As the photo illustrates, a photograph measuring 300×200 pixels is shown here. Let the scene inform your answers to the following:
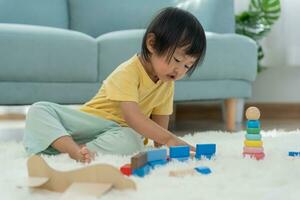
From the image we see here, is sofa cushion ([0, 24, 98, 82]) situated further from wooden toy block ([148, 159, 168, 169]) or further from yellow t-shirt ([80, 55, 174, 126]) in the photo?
wooden toy block ([148, 159, 168, 169])

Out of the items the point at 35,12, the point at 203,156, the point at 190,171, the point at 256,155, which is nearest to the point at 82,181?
the point at 190,171

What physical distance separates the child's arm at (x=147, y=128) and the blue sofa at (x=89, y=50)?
718 millimetres

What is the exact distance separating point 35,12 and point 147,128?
4.60 ft

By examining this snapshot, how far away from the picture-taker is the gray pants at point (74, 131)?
47.6 inches

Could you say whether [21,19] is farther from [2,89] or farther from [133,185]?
[133,185]

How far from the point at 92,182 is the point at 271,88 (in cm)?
231

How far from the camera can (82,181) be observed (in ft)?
2.61

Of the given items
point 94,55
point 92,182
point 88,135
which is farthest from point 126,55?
point 92,182

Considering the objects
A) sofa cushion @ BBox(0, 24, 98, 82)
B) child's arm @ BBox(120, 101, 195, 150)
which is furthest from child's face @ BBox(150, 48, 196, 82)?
sofa cushion @ BBox(0, 24, 98, 82)

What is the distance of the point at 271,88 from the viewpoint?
2945 mm

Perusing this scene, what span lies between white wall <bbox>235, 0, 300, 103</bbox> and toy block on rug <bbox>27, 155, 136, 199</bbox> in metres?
2.25

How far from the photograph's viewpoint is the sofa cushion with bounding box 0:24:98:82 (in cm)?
179

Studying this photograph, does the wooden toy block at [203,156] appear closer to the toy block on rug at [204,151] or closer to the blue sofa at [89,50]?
the toy block on rug at [204,151]

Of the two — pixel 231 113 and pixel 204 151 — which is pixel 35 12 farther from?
pixel 204 151
